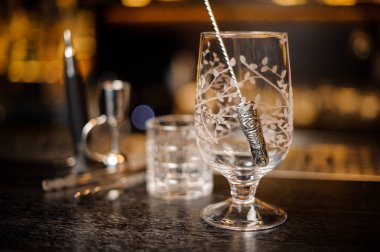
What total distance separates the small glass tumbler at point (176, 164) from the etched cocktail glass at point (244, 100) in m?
0.14

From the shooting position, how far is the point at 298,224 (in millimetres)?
800

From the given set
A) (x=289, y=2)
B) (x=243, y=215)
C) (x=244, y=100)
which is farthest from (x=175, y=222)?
(x=289, y=2)

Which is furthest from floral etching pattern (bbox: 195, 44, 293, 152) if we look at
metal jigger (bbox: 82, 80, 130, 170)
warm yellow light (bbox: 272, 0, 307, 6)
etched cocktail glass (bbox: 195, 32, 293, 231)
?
warm yellow light (bbox: 272, 0, 307, 6)

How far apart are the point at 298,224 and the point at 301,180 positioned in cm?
29

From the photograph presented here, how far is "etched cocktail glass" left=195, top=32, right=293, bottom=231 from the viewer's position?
0.78 metres

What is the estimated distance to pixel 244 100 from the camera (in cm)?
79

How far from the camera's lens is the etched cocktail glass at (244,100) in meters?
0.78

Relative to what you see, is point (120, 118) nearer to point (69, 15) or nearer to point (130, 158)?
point (130, 158)

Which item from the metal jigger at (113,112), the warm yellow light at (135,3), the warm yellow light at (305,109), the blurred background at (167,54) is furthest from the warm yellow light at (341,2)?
the metal jigger at (113,112)

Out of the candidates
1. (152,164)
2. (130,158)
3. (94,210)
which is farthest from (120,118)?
(94,210)

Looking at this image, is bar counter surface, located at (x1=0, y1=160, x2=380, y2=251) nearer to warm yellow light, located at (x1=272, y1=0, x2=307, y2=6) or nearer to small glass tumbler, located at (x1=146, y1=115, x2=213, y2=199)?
small glass tumbler, located at (x1=146, y1=115, x2=213, y2=199)

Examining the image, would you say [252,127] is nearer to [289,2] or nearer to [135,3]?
[289,2]

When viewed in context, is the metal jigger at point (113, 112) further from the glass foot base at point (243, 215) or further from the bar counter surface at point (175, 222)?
the glass foot base at point (243, 215)

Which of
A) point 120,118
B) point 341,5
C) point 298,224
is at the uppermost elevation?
point 341,5
